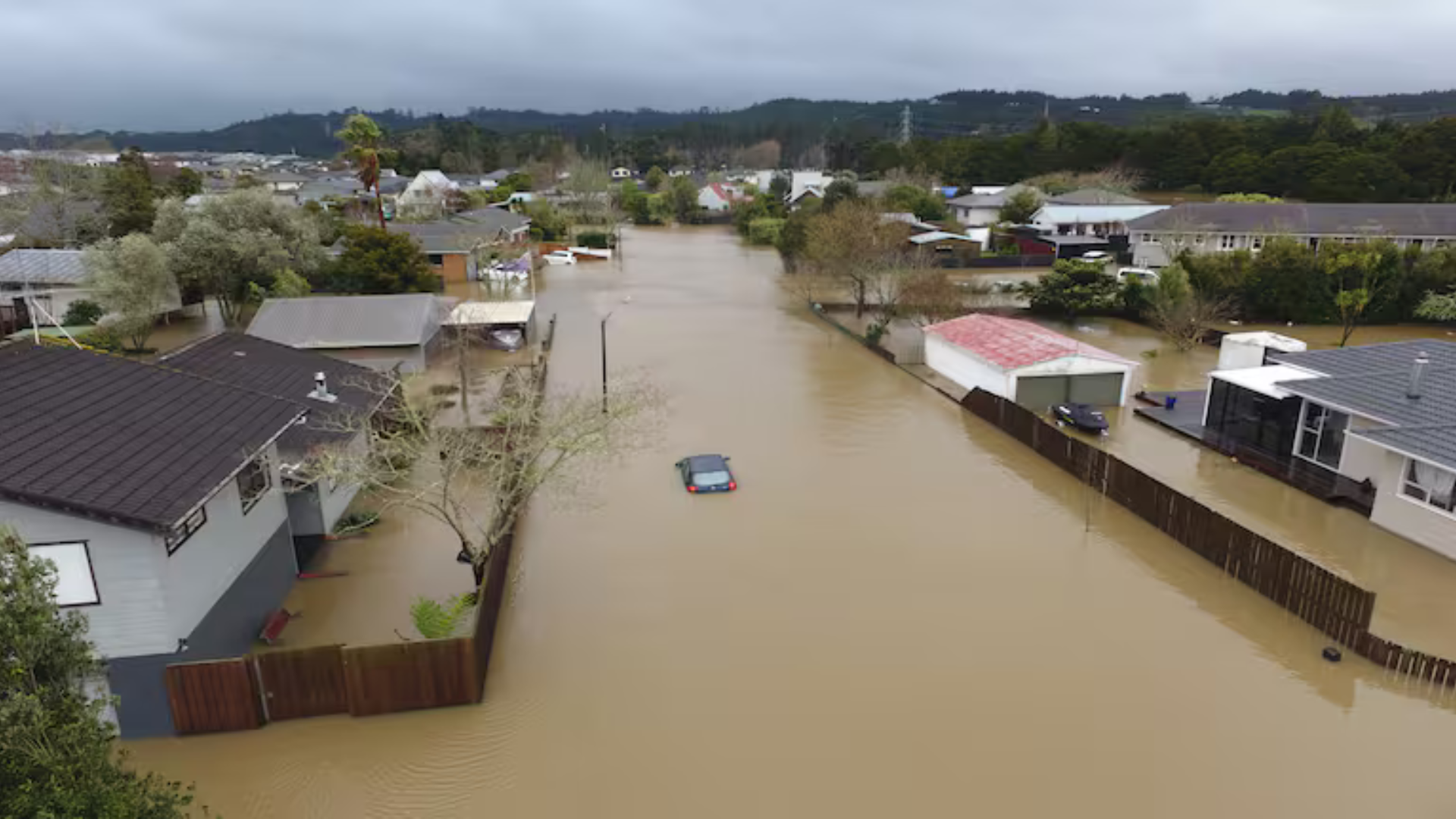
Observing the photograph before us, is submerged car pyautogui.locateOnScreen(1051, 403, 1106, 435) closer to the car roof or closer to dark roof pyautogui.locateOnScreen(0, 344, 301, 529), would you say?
the car roof

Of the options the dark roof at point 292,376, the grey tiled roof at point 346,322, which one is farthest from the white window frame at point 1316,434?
the grey tiled roof at point 346,322

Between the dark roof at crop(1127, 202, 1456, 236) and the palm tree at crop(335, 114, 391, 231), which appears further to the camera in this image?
the dark roof at crop(1127, 202, 1456, 236)

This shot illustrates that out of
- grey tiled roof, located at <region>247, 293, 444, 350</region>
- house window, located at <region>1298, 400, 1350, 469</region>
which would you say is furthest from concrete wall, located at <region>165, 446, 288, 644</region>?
house window, located at <region>1298, 400, 1350, 469</region>

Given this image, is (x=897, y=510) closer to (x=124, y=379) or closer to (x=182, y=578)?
(x=182, y=578)

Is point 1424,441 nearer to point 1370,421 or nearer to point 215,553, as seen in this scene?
point 1370,421

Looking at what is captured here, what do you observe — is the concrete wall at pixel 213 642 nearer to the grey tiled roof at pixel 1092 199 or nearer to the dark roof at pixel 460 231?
the dark roof at pixel 460 231

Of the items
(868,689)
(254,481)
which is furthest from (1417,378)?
(254,481)
